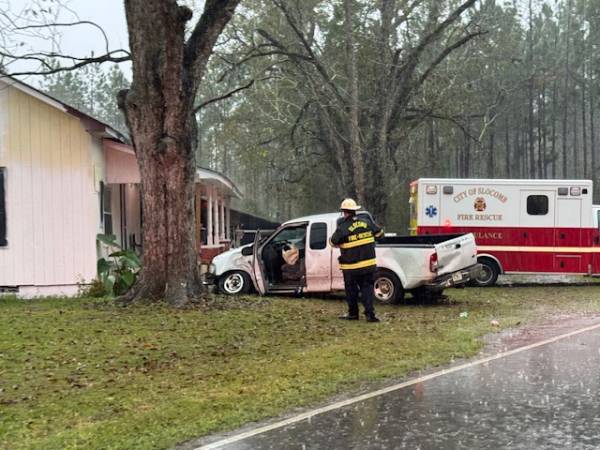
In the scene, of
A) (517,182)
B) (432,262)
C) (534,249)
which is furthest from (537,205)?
(432,262)

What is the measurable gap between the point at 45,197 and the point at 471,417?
10987 millimetres

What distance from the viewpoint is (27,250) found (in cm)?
1419

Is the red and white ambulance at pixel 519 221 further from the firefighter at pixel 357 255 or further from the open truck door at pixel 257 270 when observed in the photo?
the firefighter at pixel 357 255

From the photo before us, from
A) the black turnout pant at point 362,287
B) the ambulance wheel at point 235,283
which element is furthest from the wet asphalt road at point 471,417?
the ambulance wheel at point 235,283

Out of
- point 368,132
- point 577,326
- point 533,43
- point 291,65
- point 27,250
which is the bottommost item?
point 577,326

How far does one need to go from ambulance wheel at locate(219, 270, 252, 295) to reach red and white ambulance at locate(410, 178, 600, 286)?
5.38 metres

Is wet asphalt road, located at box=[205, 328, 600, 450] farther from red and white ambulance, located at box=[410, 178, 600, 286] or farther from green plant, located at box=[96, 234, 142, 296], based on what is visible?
red and white ambulance, located at box=[410, 178, 600, 286]

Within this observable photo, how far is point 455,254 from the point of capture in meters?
13.4

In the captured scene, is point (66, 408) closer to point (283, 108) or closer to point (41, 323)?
point (41, 323)

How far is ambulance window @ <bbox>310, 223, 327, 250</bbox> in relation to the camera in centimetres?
1382

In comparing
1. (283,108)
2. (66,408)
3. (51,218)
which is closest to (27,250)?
(51,218)

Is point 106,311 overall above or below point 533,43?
below

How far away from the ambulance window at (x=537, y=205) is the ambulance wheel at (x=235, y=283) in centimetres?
754

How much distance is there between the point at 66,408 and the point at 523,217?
1387 centimetres
